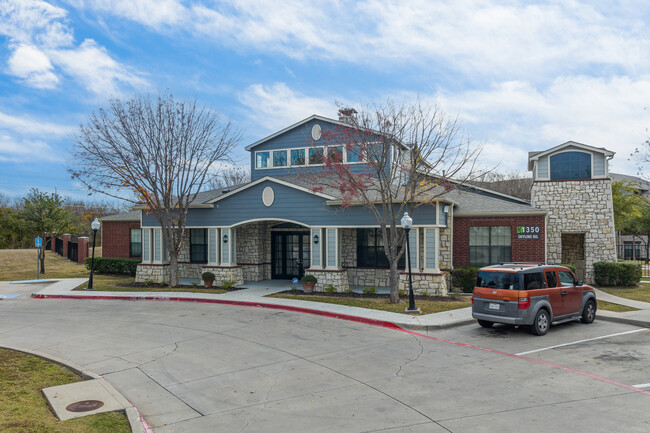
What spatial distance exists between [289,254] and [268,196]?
4.03 meters

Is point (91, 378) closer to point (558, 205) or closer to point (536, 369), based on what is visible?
point (536, 369)

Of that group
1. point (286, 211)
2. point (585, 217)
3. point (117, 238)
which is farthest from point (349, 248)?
point (117, 238)

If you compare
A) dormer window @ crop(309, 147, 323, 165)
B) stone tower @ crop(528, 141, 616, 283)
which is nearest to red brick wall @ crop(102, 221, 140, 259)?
dormer window @ crop(309, 147, 323, 165)

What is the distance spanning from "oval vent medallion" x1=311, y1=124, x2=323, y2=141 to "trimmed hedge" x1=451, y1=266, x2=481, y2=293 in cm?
972

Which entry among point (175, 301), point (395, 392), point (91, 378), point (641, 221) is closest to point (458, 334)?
point (395, 392)

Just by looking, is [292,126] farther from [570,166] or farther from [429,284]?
[570,166]

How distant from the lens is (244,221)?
72.2 ft

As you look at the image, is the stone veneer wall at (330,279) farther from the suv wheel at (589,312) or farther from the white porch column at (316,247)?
the suv wheel at (589,312)

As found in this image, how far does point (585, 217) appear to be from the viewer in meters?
22.6

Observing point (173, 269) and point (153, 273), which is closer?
point (173, 269)

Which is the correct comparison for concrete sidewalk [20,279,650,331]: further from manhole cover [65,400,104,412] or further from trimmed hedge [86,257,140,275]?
manhole cover [65,400,104,412]

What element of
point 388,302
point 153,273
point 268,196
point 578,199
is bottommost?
point 388,302

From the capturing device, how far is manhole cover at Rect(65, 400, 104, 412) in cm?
672

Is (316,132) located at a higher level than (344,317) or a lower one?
higher
